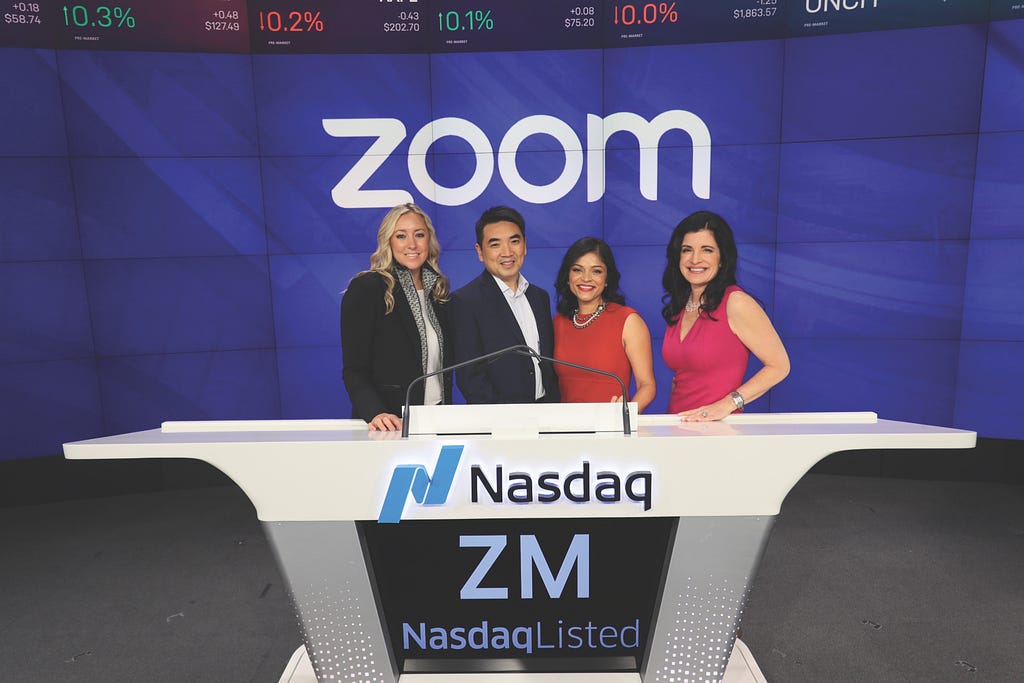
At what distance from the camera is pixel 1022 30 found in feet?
11.0

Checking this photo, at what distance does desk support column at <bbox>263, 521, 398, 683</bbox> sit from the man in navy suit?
99 centimetres

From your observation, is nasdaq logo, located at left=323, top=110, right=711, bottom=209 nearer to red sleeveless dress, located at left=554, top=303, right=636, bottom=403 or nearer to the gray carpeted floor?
red sleeveless dress, located at left=554, top=303, right=636, bottom=403

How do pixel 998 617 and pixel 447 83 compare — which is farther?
pixel 447 83

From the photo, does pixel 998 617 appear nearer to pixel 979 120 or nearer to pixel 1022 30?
pixel 979 120

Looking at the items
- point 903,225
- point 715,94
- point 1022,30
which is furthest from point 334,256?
point 1022,30

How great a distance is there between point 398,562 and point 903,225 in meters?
3.85

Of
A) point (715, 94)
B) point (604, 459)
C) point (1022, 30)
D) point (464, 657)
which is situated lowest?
point (464, 657)

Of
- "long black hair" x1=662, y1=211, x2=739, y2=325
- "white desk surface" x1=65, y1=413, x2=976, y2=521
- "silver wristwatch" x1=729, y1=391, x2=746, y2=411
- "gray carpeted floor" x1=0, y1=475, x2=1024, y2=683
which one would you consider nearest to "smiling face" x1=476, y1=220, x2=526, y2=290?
"long black hair" x1=662, y1=211, x2=739, y2=325

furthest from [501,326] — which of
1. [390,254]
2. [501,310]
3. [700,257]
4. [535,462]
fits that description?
[535,462]

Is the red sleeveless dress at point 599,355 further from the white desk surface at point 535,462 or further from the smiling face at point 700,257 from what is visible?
the white desk surface at point 535,462

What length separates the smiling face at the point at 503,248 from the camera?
2316 millimetres

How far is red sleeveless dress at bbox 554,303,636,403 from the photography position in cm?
228

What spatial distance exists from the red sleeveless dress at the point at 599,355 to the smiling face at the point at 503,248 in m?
0.37

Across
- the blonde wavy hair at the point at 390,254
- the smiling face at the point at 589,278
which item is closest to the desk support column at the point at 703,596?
the smiling face at the point at 589,278
